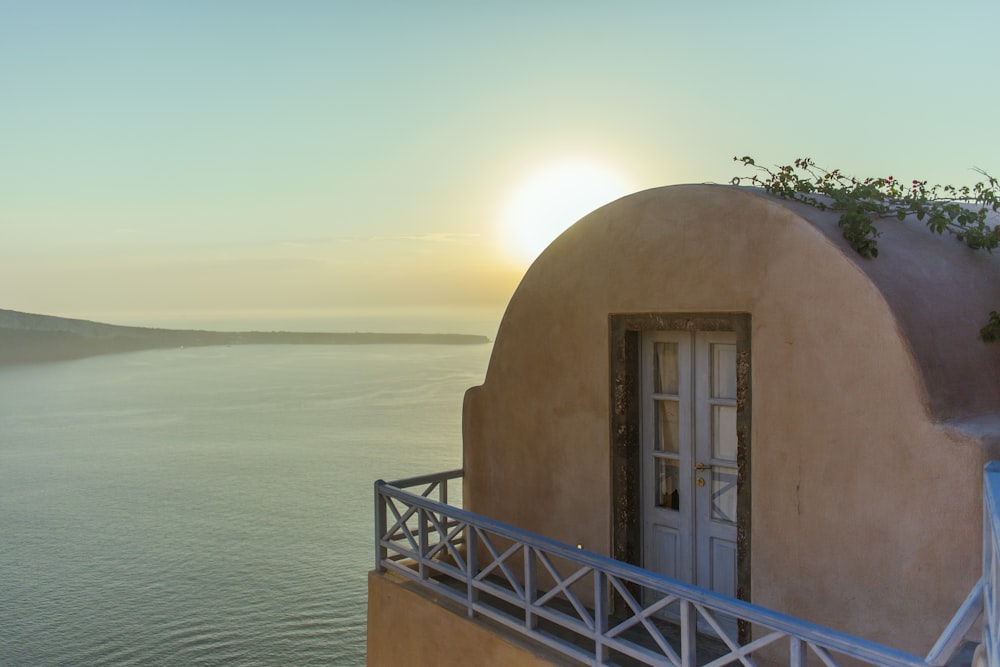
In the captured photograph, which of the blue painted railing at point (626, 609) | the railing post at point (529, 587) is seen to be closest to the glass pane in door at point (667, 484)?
the blue painted railing at point (626, 609)

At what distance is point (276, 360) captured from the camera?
14288cm

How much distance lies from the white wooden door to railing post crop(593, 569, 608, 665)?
3.90 ft

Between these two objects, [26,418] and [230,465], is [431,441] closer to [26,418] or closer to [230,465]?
[230,465]

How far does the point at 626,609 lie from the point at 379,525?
2286 mm

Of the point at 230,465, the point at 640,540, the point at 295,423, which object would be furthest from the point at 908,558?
the point at 295,423

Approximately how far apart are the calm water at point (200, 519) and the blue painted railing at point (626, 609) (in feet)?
52.8

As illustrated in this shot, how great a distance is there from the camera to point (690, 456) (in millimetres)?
6020

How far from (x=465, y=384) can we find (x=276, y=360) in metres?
66.7

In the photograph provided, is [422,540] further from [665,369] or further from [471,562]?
[665,369]

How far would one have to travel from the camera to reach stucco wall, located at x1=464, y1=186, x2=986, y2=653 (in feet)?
14.8

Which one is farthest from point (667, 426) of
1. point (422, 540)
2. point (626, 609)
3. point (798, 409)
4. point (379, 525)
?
point (379, 525)

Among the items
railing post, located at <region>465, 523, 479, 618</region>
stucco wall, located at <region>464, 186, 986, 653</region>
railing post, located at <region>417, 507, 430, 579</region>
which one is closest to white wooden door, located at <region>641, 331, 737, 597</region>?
stucco wall, located at <region>464, 186, 986, 653</region>

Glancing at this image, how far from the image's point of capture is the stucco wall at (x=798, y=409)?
4520mm

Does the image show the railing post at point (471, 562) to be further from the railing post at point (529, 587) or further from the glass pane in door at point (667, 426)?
the glass pane in door at point (667, 426)
